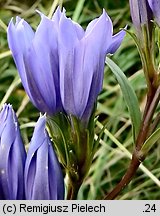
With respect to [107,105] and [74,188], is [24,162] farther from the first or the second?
[107,105]

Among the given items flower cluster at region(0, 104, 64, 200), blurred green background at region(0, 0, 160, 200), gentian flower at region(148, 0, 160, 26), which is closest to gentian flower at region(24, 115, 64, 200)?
flower cluster at region(0, 104, 64, 200)

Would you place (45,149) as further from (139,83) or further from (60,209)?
(139,83)

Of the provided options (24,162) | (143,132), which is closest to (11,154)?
(24,162)

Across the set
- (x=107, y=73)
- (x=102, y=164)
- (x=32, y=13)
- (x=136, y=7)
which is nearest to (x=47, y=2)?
(x=32, y=13)

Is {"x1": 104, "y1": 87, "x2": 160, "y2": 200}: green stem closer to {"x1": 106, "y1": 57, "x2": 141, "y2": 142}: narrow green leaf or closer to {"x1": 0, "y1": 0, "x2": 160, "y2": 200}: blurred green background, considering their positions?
{"x1": 106, "y1": 57, "x2": 141, "y2": 142}: narrow green leaf

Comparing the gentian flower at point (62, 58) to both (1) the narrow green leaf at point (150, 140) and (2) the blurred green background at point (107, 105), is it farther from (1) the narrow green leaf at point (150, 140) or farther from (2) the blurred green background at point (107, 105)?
(2) the blurred green background at point (107, 105)

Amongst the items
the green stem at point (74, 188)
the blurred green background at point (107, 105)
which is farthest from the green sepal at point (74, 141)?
the blurred green background at point (107, 105)
